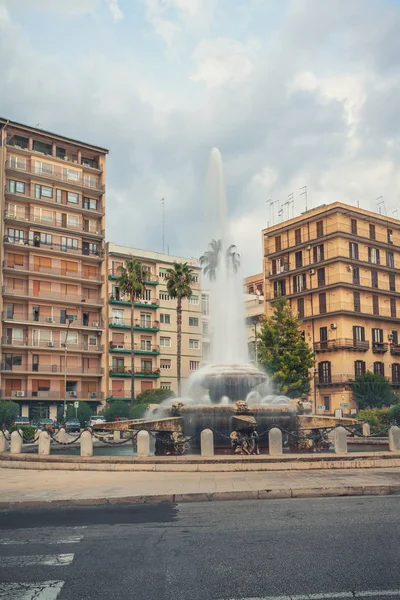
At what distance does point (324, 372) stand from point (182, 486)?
50.9 meters

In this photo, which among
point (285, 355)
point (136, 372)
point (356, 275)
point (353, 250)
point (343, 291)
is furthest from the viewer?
point (136, 372)

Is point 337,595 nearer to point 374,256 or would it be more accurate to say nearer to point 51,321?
point 51,321

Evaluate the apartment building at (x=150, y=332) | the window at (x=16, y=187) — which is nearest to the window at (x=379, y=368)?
the apartment building at (x=150, y=332)

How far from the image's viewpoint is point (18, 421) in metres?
51.0

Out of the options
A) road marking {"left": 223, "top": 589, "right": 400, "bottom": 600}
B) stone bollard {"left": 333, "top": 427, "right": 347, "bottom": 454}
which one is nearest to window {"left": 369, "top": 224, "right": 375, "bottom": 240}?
stone bollard {"left": 333, "top": 427, "right": 347, "bottom": 454}

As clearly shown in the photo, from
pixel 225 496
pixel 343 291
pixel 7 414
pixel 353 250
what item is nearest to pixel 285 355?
pixel 343 291

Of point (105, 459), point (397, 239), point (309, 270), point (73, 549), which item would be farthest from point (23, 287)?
point (73, 549)

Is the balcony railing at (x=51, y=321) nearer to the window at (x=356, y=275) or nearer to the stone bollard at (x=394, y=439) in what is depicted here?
the window at (x=356, y=275)

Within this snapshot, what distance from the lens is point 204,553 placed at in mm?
7133

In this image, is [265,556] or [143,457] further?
[143,457]

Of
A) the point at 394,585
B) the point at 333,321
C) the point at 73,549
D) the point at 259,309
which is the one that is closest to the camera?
the point at 394,585

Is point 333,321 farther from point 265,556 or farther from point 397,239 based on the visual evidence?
point 265,556

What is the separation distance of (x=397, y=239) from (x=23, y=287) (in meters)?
40.8

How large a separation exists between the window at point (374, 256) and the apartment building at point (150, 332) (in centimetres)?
2170
